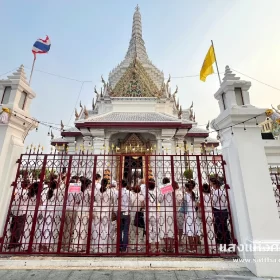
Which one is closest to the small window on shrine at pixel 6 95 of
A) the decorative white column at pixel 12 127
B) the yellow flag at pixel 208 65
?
the decorative white column at pixel 12 127

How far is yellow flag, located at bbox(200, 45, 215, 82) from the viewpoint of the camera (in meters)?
5.44

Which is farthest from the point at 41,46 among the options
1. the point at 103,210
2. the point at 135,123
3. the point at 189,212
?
the point at 189,212

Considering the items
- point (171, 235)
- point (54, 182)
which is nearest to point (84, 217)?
point (54, 182)

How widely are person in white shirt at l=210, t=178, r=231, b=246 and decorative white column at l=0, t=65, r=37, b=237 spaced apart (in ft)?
13.9

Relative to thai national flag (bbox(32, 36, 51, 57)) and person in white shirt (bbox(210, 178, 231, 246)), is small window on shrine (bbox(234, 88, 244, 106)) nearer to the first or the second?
person in white shirt (bbox(210, 178, 231, 246))

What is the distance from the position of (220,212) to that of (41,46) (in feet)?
25.5

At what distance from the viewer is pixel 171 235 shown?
4492mm

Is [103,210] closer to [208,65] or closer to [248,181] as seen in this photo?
[248,181]

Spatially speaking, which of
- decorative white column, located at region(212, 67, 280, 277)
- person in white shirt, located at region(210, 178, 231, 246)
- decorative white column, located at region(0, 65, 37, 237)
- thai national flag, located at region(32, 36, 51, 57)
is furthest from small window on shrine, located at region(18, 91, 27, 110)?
person in white shirt, located at region(210, 178, 231, 246)

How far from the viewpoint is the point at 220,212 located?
389 centimetres

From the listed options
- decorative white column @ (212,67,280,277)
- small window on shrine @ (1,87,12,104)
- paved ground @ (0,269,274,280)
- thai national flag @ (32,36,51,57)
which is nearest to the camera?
paved ground @ (0,269,274,280)

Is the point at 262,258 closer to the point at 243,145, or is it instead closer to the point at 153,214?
the point at 243,145

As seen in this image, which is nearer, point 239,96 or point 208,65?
point 239,96

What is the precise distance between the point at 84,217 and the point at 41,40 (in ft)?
21.1
